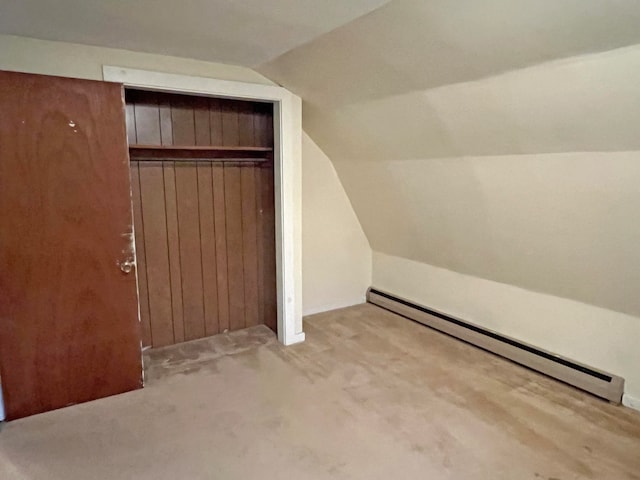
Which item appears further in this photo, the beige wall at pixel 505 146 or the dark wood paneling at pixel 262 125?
the dark wood paneling at pixel 262 125

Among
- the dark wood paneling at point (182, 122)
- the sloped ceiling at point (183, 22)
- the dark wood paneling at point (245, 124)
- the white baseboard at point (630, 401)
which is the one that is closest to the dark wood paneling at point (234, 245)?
the dark wood paneling at point (245, 124)

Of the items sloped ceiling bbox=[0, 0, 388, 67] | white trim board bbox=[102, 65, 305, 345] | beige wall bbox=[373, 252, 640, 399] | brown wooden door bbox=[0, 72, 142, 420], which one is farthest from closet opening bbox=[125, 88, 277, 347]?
beige wall bbox=[373, 252, 640, 399]

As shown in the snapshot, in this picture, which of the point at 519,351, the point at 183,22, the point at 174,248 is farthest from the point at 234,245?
→ the point at 519,351

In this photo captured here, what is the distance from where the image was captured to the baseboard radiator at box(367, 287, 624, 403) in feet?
9.00

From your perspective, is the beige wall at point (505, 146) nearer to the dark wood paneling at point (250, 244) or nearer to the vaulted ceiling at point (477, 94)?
the vaulted ceiling at point (477, 94)

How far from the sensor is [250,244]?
152 inches

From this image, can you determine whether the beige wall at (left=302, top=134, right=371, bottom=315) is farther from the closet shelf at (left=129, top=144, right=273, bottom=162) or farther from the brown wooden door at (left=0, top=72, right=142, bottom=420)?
the brown wooden door at (left=0, top=72, right=142, bottom=420)

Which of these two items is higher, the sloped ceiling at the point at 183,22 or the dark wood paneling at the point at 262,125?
the sloped ceiling at the point at 183,22

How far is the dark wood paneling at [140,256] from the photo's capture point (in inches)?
129

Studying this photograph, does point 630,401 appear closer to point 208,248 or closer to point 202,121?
point 208,248

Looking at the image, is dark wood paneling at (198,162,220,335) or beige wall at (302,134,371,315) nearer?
dark wood paneling at (198,162,220,335)

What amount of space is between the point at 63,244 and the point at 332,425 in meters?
1.88

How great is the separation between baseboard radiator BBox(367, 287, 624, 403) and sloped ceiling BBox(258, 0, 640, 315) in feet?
1.47

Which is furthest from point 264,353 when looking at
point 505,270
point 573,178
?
point 573,178
